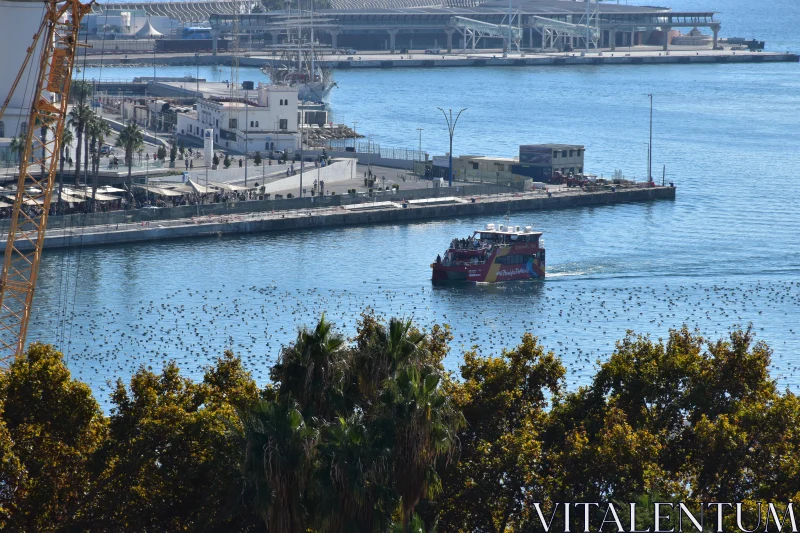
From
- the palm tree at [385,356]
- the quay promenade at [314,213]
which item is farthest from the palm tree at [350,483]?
the quay promenade at [314,213]

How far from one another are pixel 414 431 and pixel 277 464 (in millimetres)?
1906

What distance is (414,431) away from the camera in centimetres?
1895

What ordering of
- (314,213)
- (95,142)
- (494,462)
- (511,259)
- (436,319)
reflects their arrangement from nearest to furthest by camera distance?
(494,462) → (436,319) → (511,259) → (314,213) → (95,142)

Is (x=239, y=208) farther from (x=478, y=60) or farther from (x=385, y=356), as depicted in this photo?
(x=478, y=60)

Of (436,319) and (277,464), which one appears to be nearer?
(277,464)

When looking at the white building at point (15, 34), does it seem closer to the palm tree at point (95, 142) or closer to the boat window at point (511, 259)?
the palm tree at point (95, 142)

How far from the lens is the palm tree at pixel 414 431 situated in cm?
1902

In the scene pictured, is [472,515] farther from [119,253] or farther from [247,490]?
[119,253]

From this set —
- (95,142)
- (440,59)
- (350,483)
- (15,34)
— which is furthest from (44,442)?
(440,59)

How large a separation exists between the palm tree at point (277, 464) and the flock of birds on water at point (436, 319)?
22.0 meters

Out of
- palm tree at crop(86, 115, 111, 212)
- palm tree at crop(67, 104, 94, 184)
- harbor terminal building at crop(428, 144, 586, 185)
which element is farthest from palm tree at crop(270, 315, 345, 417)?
harbor terminal building at crop(428, 144, 586, 185)

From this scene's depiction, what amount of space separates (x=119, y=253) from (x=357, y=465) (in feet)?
152

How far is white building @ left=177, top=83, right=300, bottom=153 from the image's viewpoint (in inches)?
3656

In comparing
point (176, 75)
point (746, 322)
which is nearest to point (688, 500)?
point (746, 322)
